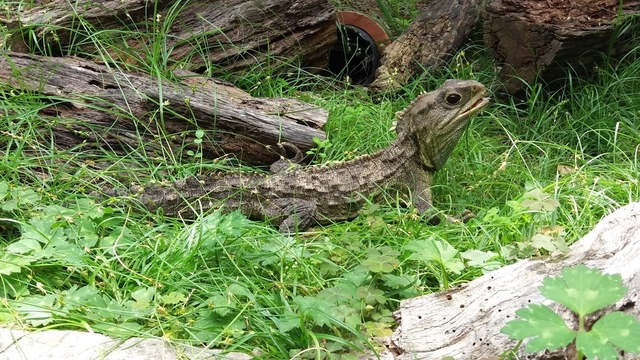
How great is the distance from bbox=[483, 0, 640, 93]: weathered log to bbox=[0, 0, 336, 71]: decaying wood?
1.46 metres

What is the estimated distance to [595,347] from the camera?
1.83m

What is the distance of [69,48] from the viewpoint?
16.4 ft

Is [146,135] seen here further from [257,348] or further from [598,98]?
[598,98]

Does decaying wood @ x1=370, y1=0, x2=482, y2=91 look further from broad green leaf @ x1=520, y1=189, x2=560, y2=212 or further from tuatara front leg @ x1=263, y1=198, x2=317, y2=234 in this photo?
broad green leaf @ x1=520, y1=189, x2=560, y2=212

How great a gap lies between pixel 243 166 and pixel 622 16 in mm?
3183

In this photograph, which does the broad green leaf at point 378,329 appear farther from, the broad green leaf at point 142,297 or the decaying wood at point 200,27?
the decaying wood at point 200,27

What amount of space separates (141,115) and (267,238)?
151cm

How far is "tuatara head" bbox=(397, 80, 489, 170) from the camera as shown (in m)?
4.43

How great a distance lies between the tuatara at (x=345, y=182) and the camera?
399cm

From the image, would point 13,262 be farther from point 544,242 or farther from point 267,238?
point 544,242

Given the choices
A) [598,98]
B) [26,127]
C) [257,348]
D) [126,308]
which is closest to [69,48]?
[26,127]

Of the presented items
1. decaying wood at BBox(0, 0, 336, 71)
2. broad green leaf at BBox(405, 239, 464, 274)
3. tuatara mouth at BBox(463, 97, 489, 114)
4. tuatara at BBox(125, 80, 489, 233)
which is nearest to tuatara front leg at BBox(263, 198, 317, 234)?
tuatara at BBox(125, 80, 489, 233)

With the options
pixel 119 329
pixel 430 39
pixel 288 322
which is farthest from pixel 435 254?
pixel 430 39

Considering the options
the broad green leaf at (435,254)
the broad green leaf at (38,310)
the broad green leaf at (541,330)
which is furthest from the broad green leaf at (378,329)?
the broad green leaf at (38,310)
